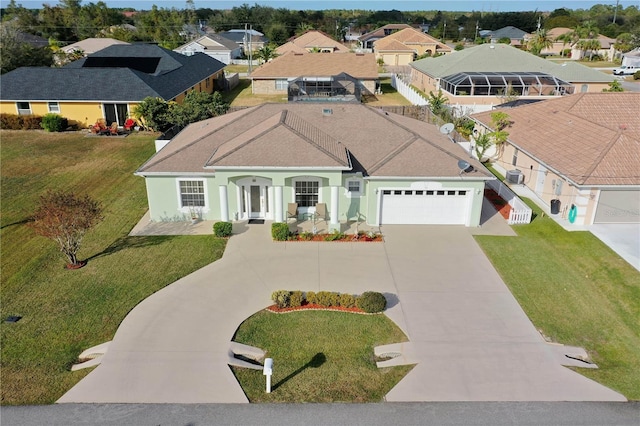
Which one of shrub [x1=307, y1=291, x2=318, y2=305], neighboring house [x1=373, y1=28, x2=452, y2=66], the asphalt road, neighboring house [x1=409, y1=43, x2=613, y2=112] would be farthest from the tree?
neighboring house [x1=373, y1=28, x2=452, y2=66]

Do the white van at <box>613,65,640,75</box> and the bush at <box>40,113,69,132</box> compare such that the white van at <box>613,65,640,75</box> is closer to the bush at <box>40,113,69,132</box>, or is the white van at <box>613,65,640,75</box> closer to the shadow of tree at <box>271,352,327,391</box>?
the bush at <box>40,113,69,132</box>

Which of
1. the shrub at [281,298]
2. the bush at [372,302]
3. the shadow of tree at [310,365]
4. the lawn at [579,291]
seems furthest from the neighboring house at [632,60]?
the shadow of tree at [310,365]

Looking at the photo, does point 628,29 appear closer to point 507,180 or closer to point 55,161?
point 507,180

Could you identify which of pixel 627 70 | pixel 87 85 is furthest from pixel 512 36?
pixel 87 85

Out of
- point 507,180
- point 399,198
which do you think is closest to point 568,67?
point 507,180

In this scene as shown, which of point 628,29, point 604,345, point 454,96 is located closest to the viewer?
point 604,345

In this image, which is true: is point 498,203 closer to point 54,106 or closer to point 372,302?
point 372,302
